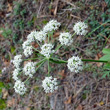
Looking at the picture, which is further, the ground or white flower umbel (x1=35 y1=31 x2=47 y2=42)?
the ground

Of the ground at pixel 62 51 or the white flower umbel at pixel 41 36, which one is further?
the ground at pixel 62 51

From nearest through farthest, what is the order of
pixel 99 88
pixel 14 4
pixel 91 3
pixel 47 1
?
pixel 99 88 < pixel 91 3 < pixel 47 1 < pixel 14 4

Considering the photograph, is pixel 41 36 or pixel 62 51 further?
pixel 62 51

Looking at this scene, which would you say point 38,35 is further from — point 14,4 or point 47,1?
point 14,4

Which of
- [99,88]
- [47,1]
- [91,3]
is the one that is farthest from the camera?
[47,1]

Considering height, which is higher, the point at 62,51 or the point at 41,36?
the point at 41,36

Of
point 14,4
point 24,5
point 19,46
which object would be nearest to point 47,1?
point 24,5

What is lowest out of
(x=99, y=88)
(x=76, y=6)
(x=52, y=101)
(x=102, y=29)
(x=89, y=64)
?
(x=52, y=101)

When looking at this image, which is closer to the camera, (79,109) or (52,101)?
(79,109)
